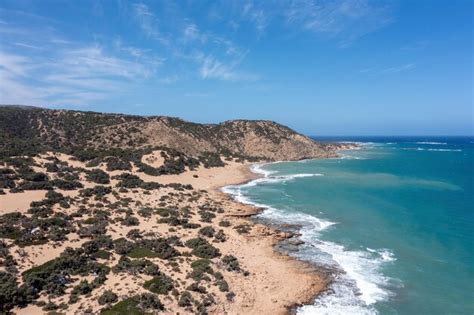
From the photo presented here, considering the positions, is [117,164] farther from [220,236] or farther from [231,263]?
[231,263]

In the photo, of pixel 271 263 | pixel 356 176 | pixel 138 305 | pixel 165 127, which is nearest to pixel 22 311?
pixel 138 305

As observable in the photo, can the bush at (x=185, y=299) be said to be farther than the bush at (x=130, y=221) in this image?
No

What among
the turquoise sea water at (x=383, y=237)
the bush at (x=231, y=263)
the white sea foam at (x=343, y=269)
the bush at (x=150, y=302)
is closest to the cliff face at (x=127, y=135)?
the turquoise sea water at (x=383, y=237)

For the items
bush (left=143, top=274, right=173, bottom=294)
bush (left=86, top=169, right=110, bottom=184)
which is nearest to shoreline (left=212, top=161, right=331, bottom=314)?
bush (left=143, top=274, right=173, bottom=294)

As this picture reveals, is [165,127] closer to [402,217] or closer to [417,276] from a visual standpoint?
[402,217]

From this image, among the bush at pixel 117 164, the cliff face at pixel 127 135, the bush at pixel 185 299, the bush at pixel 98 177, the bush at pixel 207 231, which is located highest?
the cliff face at pixel 127 135

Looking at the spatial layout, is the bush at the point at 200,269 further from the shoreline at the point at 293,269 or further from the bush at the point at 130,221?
the bush at the point at 130,221
